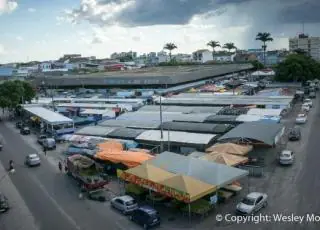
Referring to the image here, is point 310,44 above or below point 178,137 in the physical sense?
above

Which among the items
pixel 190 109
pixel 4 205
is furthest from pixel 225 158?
pixel 190 109

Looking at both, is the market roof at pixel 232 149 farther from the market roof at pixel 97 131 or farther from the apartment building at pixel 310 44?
the apartment building at pixel 310 44

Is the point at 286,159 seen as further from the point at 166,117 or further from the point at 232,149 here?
the point at 166,117

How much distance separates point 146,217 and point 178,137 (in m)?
13.1

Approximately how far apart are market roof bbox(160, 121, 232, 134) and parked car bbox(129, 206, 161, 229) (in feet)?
47.2

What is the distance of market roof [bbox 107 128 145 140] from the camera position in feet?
106

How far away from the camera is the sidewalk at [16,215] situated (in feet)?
60.2

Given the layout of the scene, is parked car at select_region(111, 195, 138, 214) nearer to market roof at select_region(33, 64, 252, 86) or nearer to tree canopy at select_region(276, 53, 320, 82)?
market roof at select_region(33, 64, 252, 86)

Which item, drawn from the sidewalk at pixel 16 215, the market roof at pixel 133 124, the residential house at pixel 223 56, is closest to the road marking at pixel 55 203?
the sidewalk at pixel 16 215

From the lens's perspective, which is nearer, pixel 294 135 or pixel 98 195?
pixel 98 195

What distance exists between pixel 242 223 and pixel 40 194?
1228 centimetres

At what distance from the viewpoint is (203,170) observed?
1988 cm

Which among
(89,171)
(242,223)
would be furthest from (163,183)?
(89,171)

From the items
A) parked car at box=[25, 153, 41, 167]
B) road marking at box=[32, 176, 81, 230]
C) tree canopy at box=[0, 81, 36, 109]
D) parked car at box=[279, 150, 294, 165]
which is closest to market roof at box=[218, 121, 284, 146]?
parked car at box=[279, 150, 294, 165]
